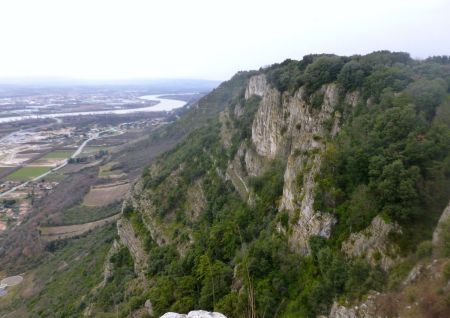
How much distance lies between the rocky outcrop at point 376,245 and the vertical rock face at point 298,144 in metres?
2.35

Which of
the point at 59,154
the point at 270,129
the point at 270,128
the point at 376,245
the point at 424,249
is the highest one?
the point at 270,128

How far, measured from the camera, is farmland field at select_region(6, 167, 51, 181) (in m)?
114

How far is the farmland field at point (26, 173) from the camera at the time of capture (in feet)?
374

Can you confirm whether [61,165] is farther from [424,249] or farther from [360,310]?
[424,249]

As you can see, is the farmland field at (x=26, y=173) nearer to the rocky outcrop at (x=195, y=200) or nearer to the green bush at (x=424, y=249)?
the rocky outcrop at (x=195, y=200)

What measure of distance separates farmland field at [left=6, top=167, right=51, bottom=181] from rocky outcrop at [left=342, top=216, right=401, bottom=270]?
114450 mm

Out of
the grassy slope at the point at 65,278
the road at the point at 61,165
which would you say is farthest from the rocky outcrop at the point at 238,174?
the road at the point at 61,165

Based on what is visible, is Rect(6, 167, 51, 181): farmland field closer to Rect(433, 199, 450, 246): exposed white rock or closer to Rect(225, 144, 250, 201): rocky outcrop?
Rect(225, 144, 250, 201): rocky outcrop

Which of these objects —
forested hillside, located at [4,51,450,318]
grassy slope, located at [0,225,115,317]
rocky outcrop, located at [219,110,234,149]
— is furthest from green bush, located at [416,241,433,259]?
rocky outcrop, located at [219,110,234,149]

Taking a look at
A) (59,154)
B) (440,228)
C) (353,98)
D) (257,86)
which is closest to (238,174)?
(353,98)

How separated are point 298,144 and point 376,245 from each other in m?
13.0

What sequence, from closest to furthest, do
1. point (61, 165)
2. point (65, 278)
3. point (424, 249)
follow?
point (424, 249) < point (65, 278) < point (61, 165)

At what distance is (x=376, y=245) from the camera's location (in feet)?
65.9

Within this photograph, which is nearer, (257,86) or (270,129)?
(270,129)
